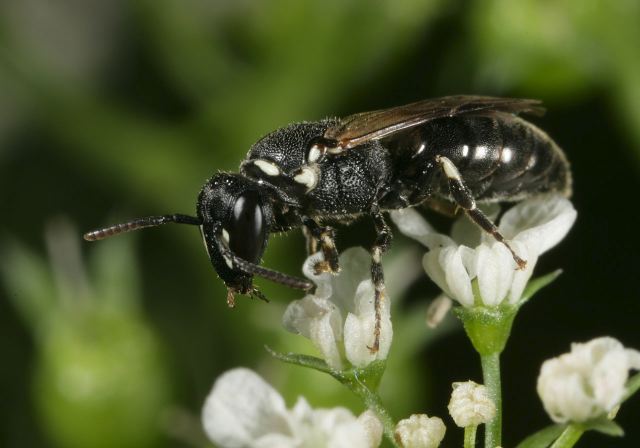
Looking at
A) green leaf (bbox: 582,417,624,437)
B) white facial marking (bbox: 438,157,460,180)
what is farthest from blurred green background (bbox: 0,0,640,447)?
green leaf (bbox: 582,417,624,437)

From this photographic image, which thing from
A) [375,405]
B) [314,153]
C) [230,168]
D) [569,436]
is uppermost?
[230,168]


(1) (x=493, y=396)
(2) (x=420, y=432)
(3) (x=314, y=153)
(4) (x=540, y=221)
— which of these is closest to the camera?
(2) (x=420, y=432)

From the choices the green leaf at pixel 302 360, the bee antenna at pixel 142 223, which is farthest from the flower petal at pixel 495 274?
the bee antenna at pixel 142 223

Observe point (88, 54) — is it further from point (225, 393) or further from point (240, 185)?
point (225, 393)

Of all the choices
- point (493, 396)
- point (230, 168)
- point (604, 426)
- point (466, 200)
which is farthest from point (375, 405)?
point (230, 168)

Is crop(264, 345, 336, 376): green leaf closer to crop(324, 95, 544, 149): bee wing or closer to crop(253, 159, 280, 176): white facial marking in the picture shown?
crop(253, 159, 280, 176): white facial marking

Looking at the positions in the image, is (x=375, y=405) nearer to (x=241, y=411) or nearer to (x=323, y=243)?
(x=241, y=411)

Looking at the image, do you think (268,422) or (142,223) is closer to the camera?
(268,422)
